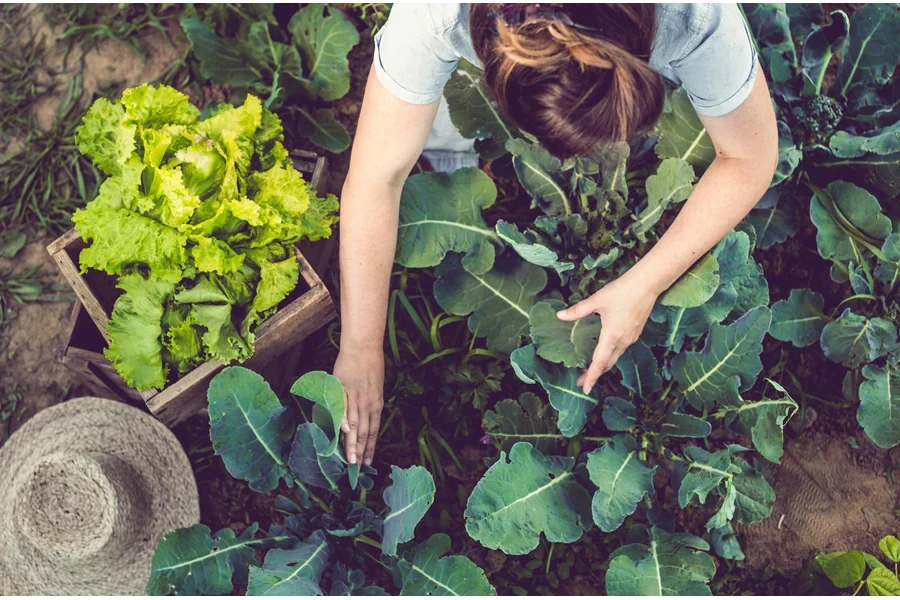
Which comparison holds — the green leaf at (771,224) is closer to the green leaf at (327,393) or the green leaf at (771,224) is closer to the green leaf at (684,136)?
the green leaf at (684,136)

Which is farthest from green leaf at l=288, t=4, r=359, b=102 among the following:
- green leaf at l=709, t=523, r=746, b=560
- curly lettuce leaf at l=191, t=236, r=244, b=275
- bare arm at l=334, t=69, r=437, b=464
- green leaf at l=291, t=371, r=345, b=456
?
green leaf at l=709, t=523, r=746, b=560

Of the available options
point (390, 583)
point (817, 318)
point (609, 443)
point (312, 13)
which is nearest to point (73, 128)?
point (312, 13)

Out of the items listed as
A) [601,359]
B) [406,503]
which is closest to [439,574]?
[406,503]

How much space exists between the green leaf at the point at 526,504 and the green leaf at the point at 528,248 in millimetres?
543

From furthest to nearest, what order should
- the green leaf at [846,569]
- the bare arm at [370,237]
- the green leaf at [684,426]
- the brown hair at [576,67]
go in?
the green leaf at [846,569] < the green leaf at [684,426] < the bare arm at [370,237] < the brown hair at [576,67]

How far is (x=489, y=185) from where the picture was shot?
2232 mm

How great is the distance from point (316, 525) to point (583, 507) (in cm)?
81

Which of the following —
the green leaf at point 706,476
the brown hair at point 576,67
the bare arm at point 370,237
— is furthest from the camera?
the green leaf at point 706,476

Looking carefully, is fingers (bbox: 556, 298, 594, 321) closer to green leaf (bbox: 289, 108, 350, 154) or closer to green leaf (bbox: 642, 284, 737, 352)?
green leaf (bbox: 642, 284, 737, 352)

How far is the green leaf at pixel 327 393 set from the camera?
1.86m

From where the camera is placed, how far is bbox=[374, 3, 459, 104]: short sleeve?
4.70ft

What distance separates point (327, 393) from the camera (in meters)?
1.90

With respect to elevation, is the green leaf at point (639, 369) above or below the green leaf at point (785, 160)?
below

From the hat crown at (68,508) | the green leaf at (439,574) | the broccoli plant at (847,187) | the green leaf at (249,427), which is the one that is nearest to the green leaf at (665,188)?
the broccoli plant at (847,187)
